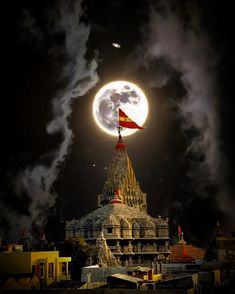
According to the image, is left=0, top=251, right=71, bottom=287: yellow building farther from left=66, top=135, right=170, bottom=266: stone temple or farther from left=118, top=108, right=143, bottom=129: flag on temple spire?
left=118, top=108, right=143, bottom=129: flag on temple spire

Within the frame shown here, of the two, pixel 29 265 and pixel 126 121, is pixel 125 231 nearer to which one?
pixel 126 121

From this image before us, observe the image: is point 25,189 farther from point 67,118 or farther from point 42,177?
point 67,118

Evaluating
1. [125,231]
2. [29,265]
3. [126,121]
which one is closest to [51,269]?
[29,265]

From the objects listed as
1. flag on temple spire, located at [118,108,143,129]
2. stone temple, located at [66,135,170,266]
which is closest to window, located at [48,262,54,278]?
stone temple, located at [66,135,170,266]

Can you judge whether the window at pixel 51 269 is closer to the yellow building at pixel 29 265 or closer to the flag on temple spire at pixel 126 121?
the yellow building at pixel 29 265

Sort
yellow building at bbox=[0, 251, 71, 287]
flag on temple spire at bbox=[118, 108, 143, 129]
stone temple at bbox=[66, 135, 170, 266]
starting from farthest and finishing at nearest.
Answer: flag on temple spire at bbox=[118, 108, 143, 129], stone temple at bbox=[66, 135, 170, 266], yellow building at bbox=[0, 251, 71, 287]

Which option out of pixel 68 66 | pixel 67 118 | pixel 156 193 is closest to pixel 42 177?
pixel 67 118

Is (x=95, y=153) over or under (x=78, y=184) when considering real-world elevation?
over

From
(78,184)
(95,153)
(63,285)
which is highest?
(95,153)

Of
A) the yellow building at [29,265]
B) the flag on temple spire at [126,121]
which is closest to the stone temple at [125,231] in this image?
the flag on temple spire at [126,121]

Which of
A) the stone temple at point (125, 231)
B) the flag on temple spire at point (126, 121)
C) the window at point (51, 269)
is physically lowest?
the window at point (51, 269)

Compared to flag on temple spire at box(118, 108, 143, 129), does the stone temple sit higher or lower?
lower

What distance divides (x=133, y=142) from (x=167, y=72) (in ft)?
29.5

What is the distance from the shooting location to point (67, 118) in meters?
40.9
